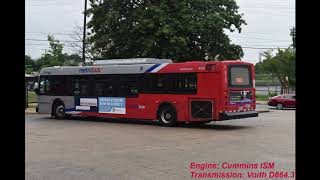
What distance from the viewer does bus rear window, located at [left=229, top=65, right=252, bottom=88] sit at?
60.4 ft

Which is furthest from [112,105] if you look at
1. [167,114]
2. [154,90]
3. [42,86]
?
[42,86]

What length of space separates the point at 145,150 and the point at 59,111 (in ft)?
43.1

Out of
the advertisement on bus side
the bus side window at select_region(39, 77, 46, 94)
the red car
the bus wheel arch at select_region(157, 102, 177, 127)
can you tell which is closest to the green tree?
the red car

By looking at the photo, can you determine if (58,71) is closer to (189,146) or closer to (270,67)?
(189,146)

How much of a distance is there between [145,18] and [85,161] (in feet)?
78.0

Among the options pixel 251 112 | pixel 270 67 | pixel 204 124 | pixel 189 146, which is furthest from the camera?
pixel 270 67

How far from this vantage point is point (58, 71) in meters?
24.5

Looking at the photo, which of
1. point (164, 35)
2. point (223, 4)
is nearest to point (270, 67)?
point (223, 4)

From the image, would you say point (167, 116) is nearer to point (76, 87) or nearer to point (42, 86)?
point (76, 87)

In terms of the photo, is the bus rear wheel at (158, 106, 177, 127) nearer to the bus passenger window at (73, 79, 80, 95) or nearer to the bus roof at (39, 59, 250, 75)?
the bus roof at (39, 59, 250, 75)

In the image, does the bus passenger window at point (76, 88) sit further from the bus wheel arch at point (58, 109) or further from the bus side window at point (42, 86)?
the bus side window at point (42, 86)

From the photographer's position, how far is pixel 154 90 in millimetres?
20219
